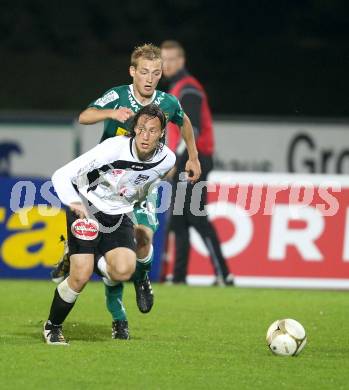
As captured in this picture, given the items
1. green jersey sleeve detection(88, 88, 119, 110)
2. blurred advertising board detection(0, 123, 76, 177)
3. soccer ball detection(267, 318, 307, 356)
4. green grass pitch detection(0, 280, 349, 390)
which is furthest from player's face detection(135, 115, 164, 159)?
blurred advertising board detection(0, 123, 76, 177)

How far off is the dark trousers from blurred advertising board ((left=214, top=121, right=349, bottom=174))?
446cm

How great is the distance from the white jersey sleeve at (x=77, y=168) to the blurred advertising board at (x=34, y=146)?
9239 mm

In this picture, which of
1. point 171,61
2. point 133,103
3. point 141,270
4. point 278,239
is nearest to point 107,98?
point 133,103

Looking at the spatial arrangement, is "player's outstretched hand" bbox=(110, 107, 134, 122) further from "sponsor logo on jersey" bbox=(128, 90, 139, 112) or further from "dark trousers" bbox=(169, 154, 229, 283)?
"dark trousers" bbox=(169, 154, 229, 283)

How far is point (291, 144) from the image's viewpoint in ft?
55.9

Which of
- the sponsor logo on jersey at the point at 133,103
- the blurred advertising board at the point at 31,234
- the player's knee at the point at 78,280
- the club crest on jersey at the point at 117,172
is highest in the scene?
the sponsor logo on jersey at the point at 133,103

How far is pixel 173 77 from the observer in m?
12.3

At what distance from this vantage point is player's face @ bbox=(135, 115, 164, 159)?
7.50 meters

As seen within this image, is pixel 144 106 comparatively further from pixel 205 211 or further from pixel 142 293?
pixel 205 211

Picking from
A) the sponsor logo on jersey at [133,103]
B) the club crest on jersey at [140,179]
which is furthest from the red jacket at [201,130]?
the club crest on jersey at [140,179]

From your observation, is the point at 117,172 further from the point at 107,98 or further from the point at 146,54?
the point at 146,54

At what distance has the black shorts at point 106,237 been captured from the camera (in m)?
7.53

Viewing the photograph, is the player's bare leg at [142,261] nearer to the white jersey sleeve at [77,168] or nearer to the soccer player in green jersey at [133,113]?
the soccer player in green jersey at [133,113]

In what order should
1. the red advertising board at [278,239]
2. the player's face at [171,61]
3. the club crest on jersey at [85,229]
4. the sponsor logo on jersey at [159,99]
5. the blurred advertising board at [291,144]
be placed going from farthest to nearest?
the blurred advertising board at [291,144] → the red advertising board at [278,239] → the player's face at [171,61] → the sponsor logo on jersey at [159,99] → the club crest on jersey at [85,229]
